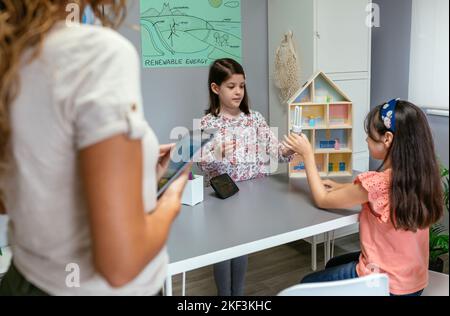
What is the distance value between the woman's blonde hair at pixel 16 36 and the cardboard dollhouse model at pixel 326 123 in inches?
48.6

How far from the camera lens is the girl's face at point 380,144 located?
1218 mm

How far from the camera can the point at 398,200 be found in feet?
3.86

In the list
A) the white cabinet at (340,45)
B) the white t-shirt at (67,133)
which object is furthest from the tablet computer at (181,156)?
the white cabinet at (340,45)

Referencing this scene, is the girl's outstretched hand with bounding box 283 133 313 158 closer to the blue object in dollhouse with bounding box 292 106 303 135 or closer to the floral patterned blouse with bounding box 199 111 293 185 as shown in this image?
the blue object in dollhouse with bounding box 292 106 303 135

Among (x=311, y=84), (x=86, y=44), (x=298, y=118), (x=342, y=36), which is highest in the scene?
(x=342, y=36)

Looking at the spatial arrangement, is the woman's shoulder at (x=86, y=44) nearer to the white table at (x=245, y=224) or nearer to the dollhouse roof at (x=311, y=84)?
the white table at (x=245, y=224)

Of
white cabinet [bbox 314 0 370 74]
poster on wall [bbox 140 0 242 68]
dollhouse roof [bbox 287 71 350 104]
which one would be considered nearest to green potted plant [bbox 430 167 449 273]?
dollhouse roof [bbox 287 71 350 104]

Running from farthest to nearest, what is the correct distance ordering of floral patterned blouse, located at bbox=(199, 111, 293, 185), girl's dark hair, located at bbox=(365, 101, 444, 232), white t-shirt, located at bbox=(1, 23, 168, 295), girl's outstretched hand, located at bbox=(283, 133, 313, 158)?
floral patterned blouse, located at bbox=(199, 111, 293, 185), girl's outstretched hand, located at bbox=(283, 133, 313, 158), girl's dark hair, located at bbox=(365, 101, 444, 232), white t-shirt, located at bbox=(1, 23, 168, 295)

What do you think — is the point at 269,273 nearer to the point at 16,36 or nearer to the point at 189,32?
the point at 16,36

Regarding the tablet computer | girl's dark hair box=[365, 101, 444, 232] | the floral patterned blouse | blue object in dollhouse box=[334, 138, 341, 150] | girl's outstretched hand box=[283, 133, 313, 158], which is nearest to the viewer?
the tablet computer

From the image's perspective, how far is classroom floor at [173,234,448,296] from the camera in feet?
3.57

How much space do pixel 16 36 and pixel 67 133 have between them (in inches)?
5.7

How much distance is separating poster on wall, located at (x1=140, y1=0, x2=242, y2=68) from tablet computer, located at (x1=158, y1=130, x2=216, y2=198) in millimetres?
1449

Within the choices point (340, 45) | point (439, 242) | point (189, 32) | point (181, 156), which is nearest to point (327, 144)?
point (439, 242)
